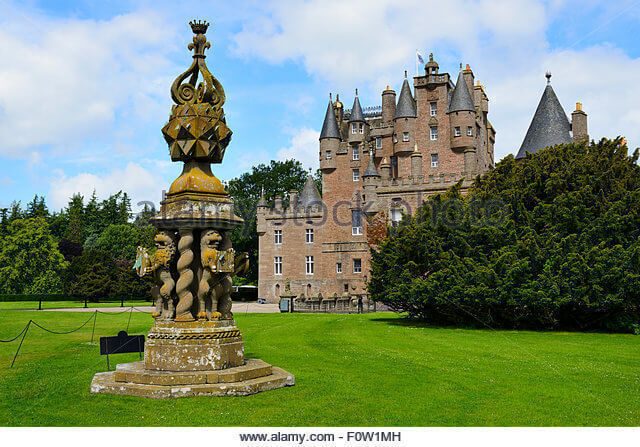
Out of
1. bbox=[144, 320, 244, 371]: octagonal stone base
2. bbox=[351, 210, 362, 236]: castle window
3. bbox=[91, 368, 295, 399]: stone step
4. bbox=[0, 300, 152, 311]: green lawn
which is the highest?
bbox=[351, 210, 362, 236]: castle window

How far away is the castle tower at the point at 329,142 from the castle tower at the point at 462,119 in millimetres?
11309

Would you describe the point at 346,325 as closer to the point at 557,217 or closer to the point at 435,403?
the point at 557,217

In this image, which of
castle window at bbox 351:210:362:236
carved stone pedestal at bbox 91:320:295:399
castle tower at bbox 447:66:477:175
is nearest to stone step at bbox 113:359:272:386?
carved stone pedestal at bbox 91:320:295:399

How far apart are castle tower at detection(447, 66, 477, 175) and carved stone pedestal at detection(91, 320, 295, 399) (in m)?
43.6

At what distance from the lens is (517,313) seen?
2489cm

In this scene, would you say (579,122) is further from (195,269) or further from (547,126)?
(195,269)

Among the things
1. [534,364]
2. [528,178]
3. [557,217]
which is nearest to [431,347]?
[534,364]

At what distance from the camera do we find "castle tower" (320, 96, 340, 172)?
57406mm

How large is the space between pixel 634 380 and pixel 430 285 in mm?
13822

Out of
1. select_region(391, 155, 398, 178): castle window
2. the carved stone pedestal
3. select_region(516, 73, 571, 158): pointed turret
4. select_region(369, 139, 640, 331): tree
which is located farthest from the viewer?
select_region(391, 155, 398, 178): castle window

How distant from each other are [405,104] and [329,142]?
8.10m

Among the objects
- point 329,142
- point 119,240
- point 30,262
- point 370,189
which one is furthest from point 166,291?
point 119,240

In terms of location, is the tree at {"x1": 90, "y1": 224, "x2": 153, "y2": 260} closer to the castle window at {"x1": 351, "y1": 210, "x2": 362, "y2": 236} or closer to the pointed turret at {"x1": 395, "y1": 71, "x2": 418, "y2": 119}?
the castle window at {"x1": 351, "y1": 210, "x2": 362, "y2": 236}

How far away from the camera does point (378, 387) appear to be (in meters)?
10.1
